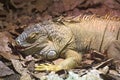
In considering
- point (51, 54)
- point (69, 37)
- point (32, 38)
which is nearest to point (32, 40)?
point (32, 38)

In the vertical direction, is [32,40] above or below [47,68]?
above

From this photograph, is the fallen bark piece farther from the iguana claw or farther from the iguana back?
the iguana back

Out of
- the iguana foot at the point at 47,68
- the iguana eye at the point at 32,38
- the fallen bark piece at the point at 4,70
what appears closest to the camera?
the fallen bark piece at the point at 4,70

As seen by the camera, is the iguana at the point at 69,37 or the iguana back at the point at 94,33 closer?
the iguana at the point at 69,37

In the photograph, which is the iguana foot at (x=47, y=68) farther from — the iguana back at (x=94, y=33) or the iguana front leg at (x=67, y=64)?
the iguana back at (x=94, y=33)

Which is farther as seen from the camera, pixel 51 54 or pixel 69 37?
pixel 69 37

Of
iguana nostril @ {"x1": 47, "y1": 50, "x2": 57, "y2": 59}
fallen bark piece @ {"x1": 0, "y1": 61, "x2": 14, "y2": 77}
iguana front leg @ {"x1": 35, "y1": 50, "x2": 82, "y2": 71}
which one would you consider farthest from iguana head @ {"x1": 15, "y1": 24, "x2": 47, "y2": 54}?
fallen bark piece @ {"x1": 0, "y1": 61, "x2": 14, "y2": 77}

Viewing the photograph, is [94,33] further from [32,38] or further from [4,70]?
[4,70]

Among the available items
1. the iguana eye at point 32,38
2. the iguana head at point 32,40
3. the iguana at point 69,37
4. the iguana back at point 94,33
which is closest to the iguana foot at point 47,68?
the iguana at point 69,37
